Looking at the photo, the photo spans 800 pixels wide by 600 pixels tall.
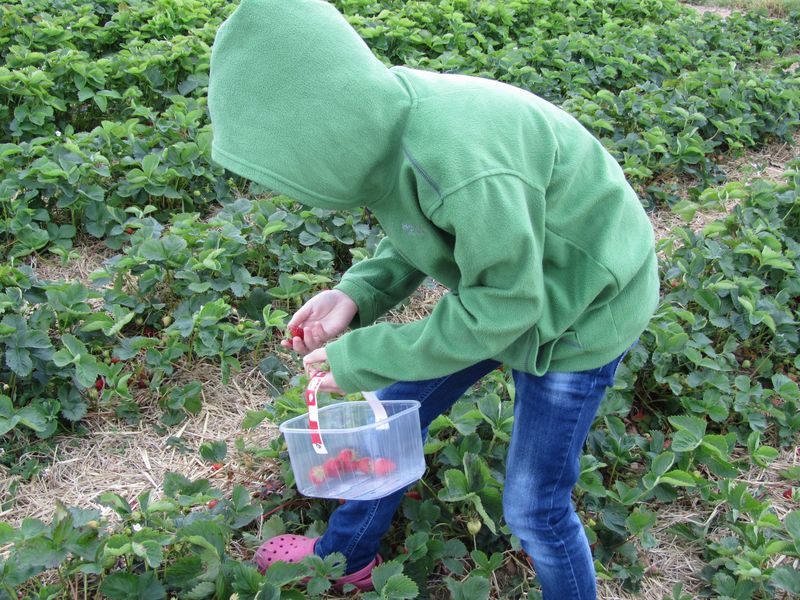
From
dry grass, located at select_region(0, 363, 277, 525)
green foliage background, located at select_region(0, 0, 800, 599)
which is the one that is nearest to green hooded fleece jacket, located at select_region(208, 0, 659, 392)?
green foliage background, located at select_region(0, 0, 800, 599)

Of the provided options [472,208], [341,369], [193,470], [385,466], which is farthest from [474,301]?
[193,470]

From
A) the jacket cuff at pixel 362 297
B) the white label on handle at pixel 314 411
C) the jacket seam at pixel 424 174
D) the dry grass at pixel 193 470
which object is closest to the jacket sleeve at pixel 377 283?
the jacket cuff at pixel 362 297

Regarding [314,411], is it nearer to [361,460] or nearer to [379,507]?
[361,460]

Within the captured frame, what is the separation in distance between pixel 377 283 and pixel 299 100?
0.61 metres

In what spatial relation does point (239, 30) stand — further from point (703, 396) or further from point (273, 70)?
point (703, 396)

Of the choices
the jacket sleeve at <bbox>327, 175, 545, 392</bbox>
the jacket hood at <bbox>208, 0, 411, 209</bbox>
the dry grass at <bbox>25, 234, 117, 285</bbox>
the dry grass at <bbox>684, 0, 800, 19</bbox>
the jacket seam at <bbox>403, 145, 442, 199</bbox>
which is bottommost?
the dry grass at <bbox>684, 0, 800, 19</bbox>

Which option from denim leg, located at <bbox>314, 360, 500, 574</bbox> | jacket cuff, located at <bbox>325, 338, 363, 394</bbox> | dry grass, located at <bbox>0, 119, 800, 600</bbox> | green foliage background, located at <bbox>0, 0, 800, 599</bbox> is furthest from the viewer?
dry grass, located at <bbox>0, 119, 800, 600</bbox>

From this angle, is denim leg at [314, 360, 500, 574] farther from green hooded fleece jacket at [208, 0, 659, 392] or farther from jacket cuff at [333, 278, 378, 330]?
green hooded fleece jacket at [208, 0, 659, 392]

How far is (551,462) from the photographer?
1562 mm

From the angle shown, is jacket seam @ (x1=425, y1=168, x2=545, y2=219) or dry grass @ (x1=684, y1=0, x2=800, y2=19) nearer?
jacket seam @ (x1=425, y1=168, x2=545, y2=219)

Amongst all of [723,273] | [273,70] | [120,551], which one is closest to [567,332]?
[273,70]

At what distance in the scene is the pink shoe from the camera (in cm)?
198

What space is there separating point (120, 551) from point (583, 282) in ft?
3.66

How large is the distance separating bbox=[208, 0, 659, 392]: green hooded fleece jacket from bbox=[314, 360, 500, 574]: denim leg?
0.30m
